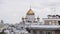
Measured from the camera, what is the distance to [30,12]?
6103 centimetres

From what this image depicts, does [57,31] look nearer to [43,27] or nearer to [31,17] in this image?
[43,27]

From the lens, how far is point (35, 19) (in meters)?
63.2

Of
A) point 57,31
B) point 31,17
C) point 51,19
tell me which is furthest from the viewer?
point 31,17

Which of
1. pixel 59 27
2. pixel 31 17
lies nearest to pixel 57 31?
pixel 59 27

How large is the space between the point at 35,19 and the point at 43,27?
160ft

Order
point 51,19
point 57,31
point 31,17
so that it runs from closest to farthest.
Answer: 1. point 57,31
2. point 51,19
3. point 31,17

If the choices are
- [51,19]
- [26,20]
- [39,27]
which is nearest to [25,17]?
[26,20]

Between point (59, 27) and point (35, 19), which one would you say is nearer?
point (59, 27)

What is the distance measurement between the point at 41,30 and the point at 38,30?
0.17 meters

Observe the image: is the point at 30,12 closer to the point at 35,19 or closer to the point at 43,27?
the point at 35,19

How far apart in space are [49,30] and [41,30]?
0.43 m

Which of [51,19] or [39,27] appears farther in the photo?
[51,19]

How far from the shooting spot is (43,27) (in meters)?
14.3

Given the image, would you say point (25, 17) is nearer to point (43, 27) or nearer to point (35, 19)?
point (35, 19)
